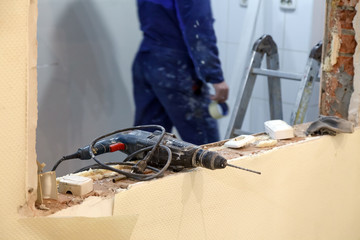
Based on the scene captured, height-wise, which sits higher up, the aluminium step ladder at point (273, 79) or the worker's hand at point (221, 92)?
the aluminium step ladder at point (273, 79)

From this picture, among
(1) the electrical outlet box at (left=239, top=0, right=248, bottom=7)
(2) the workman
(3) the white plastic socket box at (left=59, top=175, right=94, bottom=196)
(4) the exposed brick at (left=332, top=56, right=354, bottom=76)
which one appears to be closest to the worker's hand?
(2) the workman

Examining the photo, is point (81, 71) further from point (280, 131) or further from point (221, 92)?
point (280, 131)

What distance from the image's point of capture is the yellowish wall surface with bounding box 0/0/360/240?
1.04 meters

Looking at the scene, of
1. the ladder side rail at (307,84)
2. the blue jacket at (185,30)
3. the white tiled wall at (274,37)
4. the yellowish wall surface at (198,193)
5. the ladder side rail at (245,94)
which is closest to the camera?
the yellowish wall surface at (198,193)

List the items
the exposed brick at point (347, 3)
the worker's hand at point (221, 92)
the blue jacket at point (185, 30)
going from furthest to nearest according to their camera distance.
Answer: the worker's hand at point (221, 92), the blue jacket at point (185, 30), the exposed brick at point (347, 3)

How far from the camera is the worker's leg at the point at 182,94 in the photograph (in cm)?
341

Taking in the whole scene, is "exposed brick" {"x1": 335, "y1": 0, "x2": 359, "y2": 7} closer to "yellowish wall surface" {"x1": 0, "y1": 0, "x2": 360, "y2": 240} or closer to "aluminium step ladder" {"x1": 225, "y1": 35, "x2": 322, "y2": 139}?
"yellowish wall surface" {"x1": 0, "y1": 0, "x2": 360, "y2": 240}

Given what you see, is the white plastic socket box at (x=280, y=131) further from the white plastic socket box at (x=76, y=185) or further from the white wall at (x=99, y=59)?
the white wall at (x=99, y=59)

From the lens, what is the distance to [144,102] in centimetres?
349

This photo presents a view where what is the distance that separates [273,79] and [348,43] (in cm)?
110

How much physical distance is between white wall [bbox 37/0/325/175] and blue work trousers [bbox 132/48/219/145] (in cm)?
9

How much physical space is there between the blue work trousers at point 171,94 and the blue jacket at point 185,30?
0.06m

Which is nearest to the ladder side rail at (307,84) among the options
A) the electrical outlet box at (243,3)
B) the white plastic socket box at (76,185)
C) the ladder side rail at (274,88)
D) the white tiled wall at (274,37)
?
the ladder side rail at (274,88)

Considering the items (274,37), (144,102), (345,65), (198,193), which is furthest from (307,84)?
(198,193)
